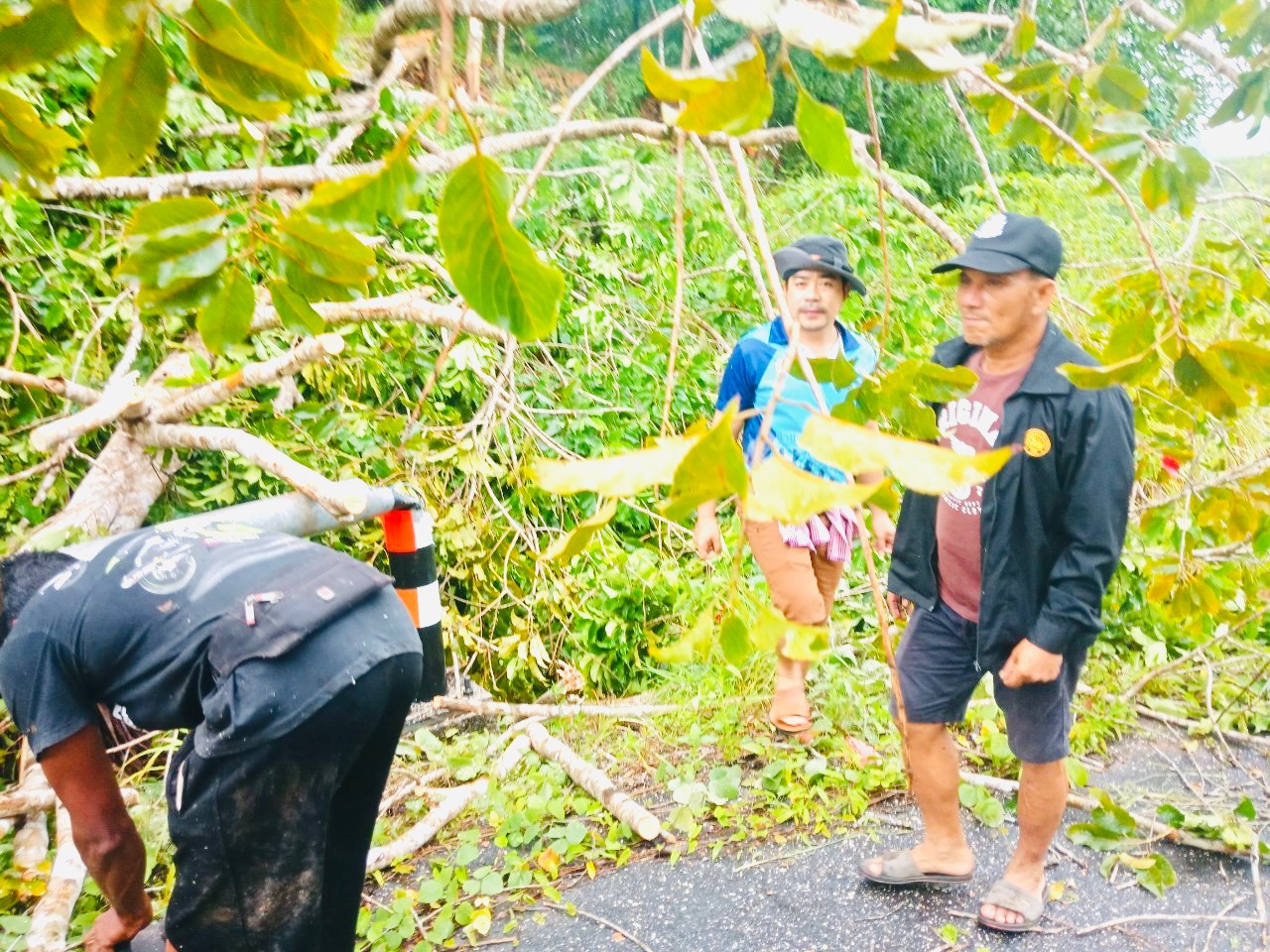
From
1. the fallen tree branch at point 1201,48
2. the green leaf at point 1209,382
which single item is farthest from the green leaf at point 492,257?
the fallen tree branch at point 1201,48

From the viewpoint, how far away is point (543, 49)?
6.45 m

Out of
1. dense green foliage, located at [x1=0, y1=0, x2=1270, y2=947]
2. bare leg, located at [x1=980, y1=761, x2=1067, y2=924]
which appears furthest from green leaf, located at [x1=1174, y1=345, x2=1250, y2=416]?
bare leg, located at [x1=980, y1=761, x2=1067, y2=924]

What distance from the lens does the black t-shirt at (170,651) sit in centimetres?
178

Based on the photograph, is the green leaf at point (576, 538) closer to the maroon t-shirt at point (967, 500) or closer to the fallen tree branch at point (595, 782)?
the maroon t-shirt at point (967, 500)

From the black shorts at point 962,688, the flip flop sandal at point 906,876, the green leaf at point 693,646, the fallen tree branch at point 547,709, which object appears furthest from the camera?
the fallen tree branch at point 547,709

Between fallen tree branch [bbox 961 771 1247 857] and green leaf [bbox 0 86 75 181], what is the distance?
8.89 ft

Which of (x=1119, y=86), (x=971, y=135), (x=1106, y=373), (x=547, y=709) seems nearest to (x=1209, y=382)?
(x=1106, y=373)

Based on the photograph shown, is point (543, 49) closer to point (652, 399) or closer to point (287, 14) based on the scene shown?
point (652, 399)

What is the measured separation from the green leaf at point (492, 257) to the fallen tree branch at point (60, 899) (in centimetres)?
221

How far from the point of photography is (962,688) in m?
2.43

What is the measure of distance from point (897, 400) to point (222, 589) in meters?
1.45

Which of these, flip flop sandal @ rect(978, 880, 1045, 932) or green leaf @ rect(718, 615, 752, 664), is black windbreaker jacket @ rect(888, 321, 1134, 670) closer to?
flip flop sandal @ rect(978, 880, 1045, 932)

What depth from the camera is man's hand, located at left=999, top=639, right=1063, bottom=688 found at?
210 cm

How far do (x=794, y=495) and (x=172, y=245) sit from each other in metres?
0.58
